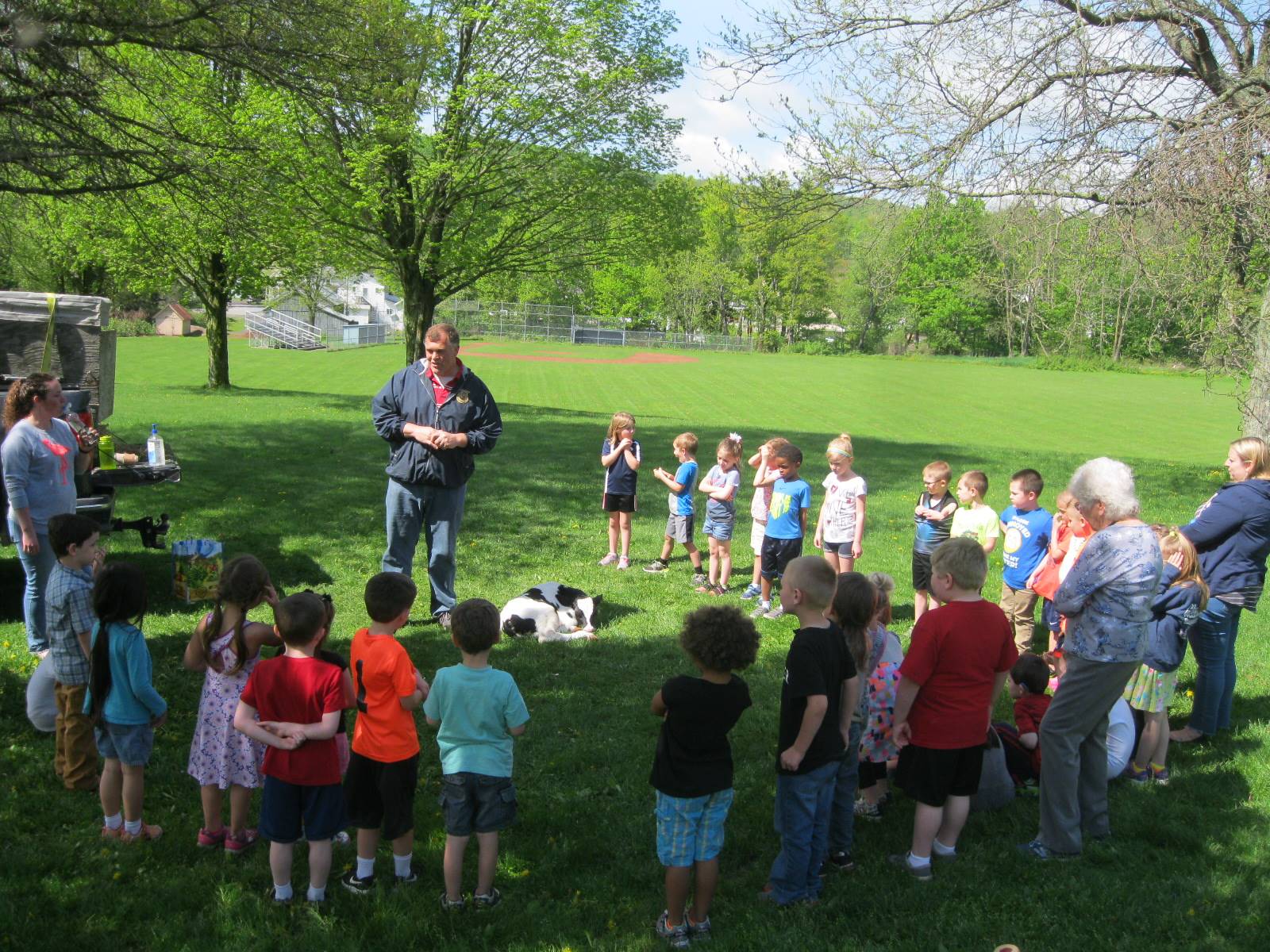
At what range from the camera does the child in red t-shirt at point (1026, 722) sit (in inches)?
202

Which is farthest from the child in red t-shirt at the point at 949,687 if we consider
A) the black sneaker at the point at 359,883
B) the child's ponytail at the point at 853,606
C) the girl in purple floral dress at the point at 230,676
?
the girl in purple floral dress at the point at 230,676

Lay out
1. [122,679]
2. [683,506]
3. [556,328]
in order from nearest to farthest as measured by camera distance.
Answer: [122,679], [683,506], [556,328]

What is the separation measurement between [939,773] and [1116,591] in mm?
1121

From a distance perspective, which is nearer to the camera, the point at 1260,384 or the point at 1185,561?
the point at 1185,561

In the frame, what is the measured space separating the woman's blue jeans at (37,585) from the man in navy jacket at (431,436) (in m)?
2.15

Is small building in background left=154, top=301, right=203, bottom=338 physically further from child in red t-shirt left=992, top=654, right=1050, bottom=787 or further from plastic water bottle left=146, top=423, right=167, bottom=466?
child in red t-shirt left=992, top=654, right=1050, bottom=787

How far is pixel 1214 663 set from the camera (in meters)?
5.60

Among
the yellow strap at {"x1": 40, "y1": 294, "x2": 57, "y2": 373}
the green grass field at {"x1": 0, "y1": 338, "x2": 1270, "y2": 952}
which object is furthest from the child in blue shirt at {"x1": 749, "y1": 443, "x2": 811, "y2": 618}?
the yellow strap at {"x1": 40, "y1": 294, "x2": 57, "y2": 373}

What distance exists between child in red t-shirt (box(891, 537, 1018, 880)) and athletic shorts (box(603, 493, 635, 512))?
5.52m

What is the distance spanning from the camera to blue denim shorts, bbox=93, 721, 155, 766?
4129 millimetres

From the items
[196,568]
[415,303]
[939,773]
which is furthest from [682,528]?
[415,303]

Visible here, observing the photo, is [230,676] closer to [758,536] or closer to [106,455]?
[106,455]

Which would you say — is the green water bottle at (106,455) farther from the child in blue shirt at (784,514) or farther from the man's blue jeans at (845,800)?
the man's blue jeans at (845,800)

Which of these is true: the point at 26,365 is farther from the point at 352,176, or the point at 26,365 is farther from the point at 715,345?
the point at 715,345
